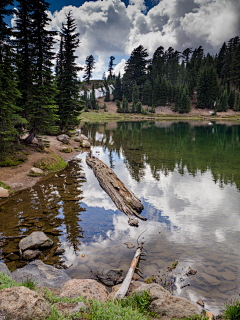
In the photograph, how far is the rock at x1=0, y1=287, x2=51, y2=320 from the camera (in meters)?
3.15

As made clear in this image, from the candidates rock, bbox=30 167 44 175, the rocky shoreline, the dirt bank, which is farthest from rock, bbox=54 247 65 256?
rock, bbox=30 167 44 175

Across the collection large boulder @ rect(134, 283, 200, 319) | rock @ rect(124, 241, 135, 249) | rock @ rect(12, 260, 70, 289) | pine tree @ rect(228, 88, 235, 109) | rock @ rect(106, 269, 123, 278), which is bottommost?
rock @ rect(124, 241, 135, 249)

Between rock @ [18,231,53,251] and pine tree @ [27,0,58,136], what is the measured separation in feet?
42.2

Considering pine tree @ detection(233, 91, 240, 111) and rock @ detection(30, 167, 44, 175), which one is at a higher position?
pine tree @ detection(233, 91, 240, 111)

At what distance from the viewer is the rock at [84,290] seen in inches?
180

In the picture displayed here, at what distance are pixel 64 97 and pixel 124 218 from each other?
23.6m

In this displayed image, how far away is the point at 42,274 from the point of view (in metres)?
5.76

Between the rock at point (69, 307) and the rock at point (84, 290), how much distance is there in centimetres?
44

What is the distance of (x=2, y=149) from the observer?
14.8 metres

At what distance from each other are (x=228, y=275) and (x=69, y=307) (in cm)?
503

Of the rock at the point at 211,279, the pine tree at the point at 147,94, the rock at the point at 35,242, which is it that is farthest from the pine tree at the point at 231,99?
the rock at the point at 35,242

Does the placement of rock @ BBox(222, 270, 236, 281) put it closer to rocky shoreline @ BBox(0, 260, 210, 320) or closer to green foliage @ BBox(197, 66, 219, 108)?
rocky shoreline @ BBox(0, 260, 210, 320)

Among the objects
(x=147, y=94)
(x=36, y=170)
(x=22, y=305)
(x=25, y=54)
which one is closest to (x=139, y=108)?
(x=147, y=94)

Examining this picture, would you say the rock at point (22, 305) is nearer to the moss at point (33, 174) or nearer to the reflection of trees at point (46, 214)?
the reflection of trees at point (46, 214)
